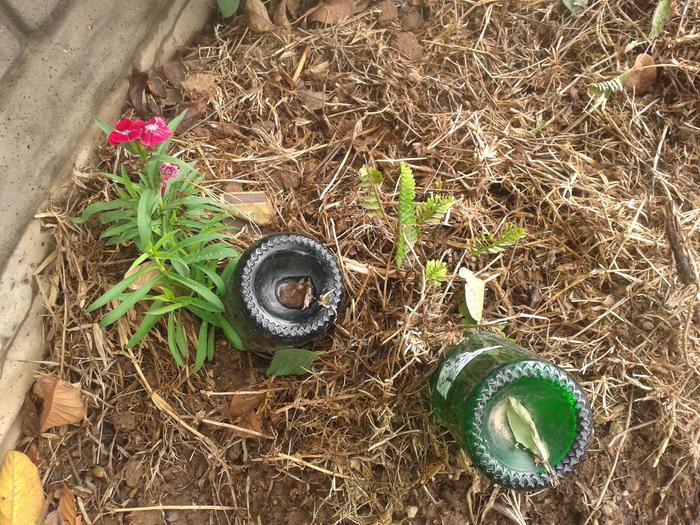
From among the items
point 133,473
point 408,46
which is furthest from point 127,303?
point 408,46

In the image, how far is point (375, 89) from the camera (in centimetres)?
247

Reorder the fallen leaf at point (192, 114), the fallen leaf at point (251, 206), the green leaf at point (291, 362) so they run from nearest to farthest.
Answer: the green leaf at point (291, 362) → the fallen leaf at point (251, 206) → the fallen leaf at point (192, 114)

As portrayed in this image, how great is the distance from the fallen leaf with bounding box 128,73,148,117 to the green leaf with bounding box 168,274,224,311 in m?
0.78

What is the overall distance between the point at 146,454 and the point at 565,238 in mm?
1667

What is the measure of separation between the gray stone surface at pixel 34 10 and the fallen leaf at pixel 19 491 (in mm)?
1418

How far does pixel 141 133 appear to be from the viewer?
1.90 m

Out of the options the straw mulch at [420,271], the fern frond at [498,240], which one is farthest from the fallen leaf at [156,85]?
the fern frond at [498,240]

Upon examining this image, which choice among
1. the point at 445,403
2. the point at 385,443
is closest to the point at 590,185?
the point at 445,403

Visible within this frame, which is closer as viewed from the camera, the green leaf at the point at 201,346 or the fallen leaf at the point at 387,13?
the green leaf at the point at 201,346

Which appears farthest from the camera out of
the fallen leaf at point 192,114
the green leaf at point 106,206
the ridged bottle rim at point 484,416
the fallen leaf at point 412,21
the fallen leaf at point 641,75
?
the fallen leaf at point 412,21

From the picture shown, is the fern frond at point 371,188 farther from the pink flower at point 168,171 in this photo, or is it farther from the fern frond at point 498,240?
the pink flower at point 168,171

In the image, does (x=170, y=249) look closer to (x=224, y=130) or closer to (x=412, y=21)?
(x=224, y=130)

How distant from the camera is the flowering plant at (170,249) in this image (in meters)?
2.03

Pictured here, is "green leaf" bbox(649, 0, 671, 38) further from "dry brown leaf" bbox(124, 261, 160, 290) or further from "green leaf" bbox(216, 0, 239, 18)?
"dry brown leaf" bbox(124, 261, 160, 290)
